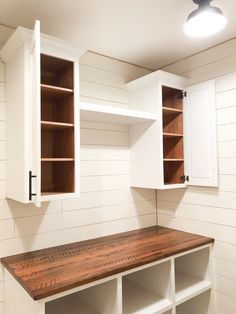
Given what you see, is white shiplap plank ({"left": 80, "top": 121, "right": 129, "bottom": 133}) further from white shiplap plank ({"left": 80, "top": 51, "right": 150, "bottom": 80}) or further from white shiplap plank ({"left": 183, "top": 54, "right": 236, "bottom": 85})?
white shiplap plank ({"left": 183, "top": 54, "right": 236, "bottom": 85})

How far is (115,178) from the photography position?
2.44m

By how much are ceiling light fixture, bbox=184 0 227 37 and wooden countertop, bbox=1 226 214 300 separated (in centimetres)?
152

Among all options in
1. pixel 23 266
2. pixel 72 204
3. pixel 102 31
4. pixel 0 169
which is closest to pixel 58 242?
pixel 72 204

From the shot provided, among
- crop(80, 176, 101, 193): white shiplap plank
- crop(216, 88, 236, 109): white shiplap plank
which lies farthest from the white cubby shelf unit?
crop(216, 88, 236, 109): white shiplap plank

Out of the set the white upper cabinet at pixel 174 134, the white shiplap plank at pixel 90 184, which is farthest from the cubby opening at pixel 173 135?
the white shiplap plank at pixel 90 184

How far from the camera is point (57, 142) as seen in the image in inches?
78.2

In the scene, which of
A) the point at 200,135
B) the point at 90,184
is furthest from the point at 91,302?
the point at 200,135

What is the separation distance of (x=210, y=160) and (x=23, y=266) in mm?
1628

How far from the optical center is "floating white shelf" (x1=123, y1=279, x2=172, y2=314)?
1776 millimetres

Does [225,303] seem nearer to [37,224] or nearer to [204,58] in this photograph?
[37,224]

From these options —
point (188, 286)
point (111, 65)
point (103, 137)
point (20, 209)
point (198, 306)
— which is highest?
point (111, 65)

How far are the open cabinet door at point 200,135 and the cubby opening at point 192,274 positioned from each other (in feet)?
2.14

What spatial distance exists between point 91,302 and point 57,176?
92 cm

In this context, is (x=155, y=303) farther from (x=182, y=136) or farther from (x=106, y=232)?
(x=182, y=136)
